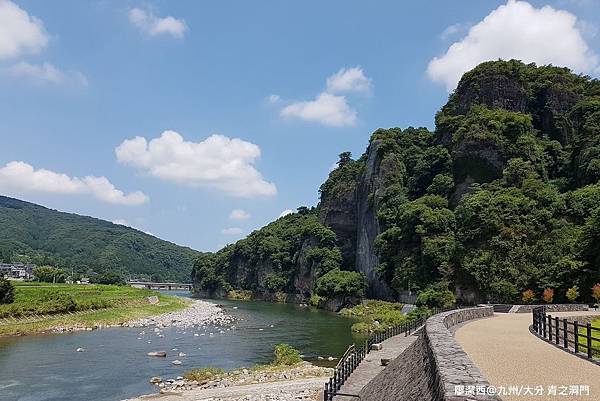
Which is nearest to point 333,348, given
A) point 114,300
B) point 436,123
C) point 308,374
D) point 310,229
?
point 308,374

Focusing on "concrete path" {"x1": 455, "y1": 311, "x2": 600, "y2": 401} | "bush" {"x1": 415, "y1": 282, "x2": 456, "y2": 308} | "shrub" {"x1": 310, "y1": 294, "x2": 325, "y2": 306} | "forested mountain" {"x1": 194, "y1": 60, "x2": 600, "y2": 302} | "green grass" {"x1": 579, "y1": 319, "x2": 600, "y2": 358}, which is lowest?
"shrub" {"x1": 310, "y1": 294, "x2": 325, "y2": 306}

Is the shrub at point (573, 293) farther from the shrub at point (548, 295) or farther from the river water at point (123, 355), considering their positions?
the river water at point (123, 355)

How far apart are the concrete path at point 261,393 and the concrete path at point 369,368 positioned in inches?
83.7

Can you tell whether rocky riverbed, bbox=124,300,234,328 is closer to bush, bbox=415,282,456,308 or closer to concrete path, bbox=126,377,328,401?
bush, bbox=415,282,456,308

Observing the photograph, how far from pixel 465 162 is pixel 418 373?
73.0 metres

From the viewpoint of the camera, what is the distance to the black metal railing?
1344 centimetres

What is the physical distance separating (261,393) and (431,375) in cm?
1467

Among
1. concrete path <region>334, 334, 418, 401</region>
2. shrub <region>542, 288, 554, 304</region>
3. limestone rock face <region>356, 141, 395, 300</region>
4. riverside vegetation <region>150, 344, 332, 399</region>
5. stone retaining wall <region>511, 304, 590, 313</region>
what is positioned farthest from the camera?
limestone rock face <region>356, 141, 395, 300</region>

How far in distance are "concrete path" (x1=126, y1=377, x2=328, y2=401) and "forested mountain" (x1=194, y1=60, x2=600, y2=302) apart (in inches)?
1296

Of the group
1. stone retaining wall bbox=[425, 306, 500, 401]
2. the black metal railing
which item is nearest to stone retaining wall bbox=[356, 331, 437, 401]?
stone retaining wall bbox=[425, 306, 500, 401]

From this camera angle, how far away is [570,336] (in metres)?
19.6

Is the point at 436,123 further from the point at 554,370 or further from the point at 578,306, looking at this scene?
the point at 554,370

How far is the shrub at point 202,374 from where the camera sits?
26.9m

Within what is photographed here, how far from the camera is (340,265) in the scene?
10912 cm
